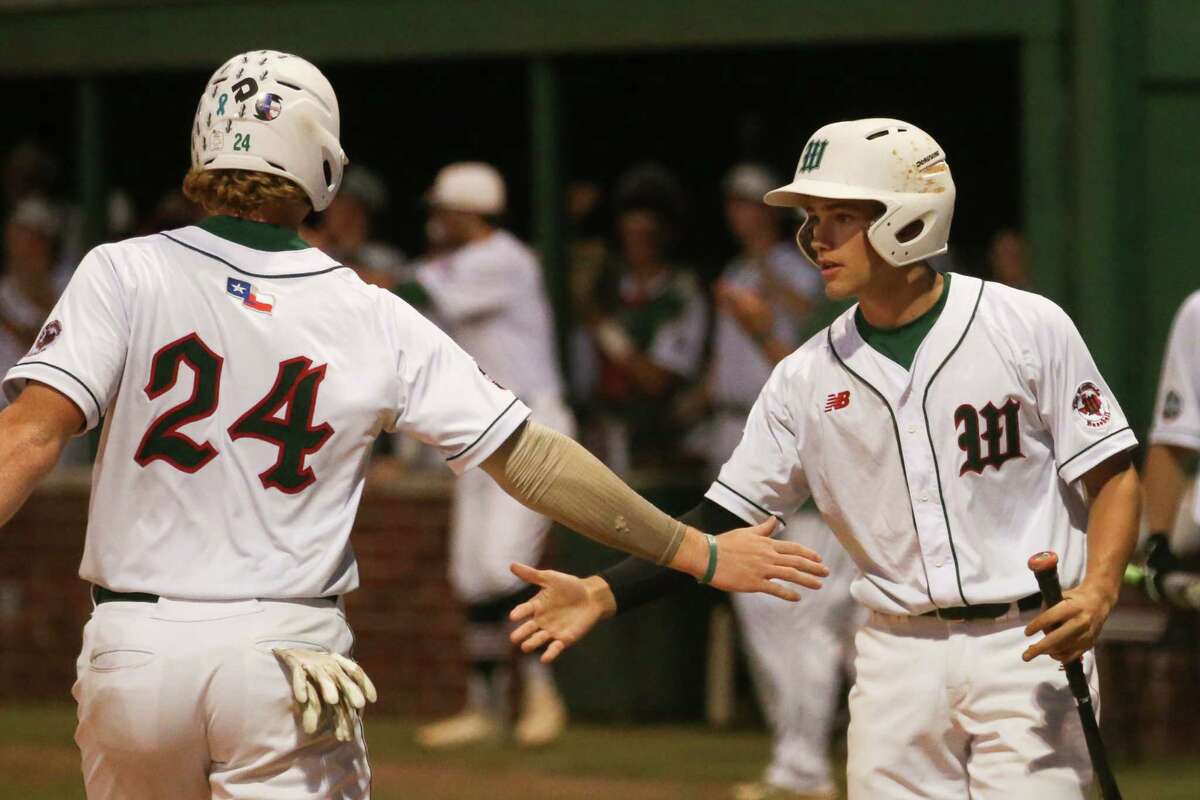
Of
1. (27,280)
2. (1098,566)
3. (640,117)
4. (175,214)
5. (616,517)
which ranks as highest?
(640,117)

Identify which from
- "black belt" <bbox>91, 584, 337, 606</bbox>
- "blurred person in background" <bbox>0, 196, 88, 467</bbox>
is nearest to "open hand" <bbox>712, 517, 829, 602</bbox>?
"black belt" <bbox>91, 584, 337, 606</bbox>

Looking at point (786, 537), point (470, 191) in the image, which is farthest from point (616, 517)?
point (470, 191)

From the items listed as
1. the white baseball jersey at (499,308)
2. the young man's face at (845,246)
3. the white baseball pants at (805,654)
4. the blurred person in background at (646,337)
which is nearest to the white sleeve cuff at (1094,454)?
the young man's face at (845,246)

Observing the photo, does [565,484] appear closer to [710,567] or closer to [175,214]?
[710,567]

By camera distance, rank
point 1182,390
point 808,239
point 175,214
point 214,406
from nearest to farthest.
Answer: point 214,406 < point 808,239 < point 1182,390 < point 175,214

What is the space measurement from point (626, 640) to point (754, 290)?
1.68 metres

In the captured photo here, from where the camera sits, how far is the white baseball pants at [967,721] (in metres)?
4.04

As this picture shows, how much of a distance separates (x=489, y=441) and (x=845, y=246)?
3.20ft

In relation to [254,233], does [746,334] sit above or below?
above

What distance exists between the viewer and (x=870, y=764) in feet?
13.7

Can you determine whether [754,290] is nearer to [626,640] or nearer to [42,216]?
[626,640]

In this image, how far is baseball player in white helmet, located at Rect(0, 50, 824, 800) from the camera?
11.5 ft

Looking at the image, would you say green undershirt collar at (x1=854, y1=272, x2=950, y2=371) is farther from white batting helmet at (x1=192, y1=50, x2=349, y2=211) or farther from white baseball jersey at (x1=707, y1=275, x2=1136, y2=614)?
white batting helmet at (x1=192, y1=50, x2=349, y2=211)

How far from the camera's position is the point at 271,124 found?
12.3 feet
